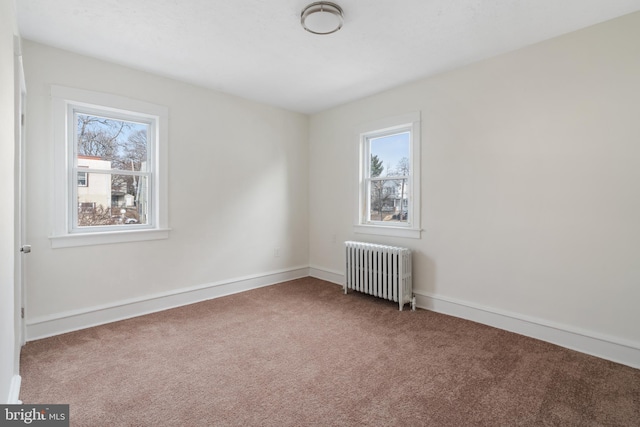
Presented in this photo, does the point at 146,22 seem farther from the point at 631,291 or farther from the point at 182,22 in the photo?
the point at 631,291

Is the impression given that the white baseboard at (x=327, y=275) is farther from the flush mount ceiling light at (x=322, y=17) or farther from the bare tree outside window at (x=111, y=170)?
the flush mount ceiling light at (x=322, y=17)

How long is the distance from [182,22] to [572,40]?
3.16 meters

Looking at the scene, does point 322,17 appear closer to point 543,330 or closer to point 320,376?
point 320,376

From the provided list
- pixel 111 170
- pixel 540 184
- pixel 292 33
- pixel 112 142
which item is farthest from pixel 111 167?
pixel 540 184

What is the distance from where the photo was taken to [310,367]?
7.69ft

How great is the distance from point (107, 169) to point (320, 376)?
2920 mm

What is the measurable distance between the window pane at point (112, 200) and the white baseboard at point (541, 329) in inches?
130

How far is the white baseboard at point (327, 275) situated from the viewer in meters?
4.60

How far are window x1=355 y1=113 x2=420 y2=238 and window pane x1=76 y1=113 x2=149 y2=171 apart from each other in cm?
268

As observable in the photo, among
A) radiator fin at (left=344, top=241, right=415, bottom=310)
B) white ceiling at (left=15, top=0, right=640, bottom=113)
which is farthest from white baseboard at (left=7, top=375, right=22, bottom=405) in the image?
radiator fin at (left=344, top=241, right=415, bottom=310)

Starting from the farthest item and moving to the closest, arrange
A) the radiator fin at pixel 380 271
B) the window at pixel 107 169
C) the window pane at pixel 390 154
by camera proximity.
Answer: the window pane at pixel 390 154 < the radiator fin at pixel 380 271 < the window at pixel 107 169

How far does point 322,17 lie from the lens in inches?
90.8

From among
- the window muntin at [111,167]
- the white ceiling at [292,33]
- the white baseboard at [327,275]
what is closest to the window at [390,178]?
the white ceiling at [292,33]

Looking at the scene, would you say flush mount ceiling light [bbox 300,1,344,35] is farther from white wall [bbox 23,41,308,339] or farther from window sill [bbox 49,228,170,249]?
window sill [bbox 49,228,170,249]
